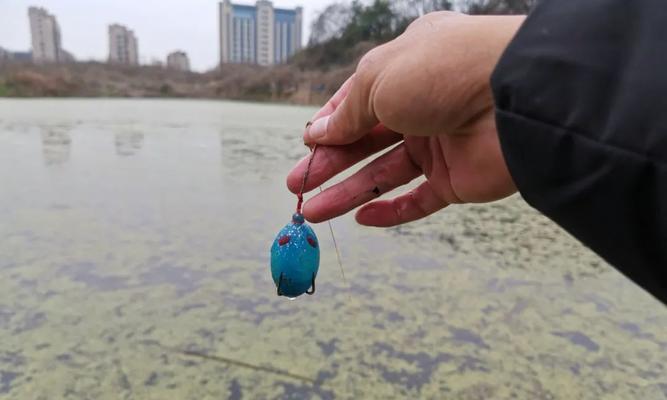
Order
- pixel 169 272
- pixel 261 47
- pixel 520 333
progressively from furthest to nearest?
pixel 261 47 → pixel 169 272 → pixel 520 333

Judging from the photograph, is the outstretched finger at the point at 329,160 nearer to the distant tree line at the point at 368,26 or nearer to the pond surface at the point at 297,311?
the pond surface at the point at 297,311

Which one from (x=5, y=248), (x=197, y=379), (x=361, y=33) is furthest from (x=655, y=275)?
(x=361, y=33)

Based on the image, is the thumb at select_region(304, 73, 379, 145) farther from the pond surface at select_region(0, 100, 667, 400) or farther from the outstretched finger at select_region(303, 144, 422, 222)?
the pond surface at select_region(0, 100, 667, 400)

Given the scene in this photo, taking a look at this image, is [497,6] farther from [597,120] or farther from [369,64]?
[597,120]

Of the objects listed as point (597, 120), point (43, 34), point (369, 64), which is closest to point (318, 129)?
point (369, 64)

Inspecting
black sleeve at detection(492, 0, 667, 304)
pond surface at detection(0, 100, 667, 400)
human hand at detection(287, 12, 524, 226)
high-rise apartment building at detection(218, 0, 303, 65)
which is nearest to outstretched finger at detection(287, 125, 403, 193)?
human hand at detection(287, 12, 524, 226)

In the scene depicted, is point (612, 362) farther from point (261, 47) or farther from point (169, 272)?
point (261, 47)
